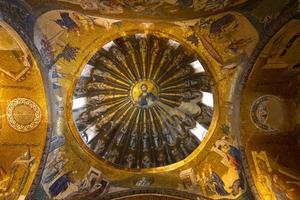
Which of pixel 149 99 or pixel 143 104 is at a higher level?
pixel 149 99

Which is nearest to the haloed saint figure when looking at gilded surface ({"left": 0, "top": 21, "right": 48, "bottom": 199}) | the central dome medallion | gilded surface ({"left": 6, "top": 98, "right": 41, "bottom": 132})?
the central dome medallion

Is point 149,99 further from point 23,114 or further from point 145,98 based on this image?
point 23,114

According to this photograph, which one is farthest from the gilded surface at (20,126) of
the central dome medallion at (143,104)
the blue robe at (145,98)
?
the blue robe at (145,98)

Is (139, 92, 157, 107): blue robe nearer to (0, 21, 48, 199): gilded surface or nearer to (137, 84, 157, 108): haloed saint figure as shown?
(137, 84, 157, 108): haloed saint figure

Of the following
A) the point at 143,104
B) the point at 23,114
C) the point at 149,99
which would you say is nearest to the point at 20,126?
the point at 23,114

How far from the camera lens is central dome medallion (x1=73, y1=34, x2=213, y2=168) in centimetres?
1336

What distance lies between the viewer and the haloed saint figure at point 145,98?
1416 cm

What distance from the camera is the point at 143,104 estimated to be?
14.2 metres

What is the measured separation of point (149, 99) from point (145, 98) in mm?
139

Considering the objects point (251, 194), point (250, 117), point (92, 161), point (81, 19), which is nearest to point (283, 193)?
point (251, 194)

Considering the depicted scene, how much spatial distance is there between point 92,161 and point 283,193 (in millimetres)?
5496

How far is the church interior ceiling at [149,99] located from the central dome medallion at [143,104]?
0.03 metres

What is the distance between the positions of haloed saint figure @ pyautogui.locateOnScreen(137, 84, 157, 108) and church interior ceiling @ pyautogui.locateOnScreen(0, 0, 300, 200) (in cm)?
3

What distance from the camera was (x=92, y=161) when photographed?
12.8 metres
